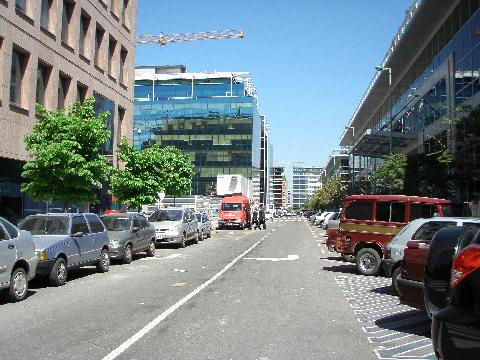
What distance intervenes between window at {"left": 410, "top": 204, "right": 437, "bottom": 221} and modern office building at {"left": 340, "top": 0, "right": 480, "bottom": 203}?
14.4 feet

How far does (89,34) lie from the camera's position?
3125cm

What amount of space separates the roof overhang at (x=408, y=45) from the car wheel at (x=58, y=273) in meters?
31.3

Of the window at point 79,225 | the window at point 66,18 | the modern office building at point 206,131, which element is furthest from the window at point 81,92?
the modern office building at point 206,131

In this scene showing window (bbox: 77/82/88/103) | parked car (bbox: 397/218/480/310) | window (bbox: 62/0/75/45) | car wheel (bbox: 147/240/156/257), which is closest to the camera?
parked car (bbox: 397/218/480/310)

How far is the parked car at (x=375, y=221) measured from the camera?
593 inches

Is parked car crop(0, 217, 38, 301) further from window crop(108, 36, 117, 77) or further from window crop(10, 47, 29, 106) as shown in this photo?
window crop(108, 36, 117, 77)

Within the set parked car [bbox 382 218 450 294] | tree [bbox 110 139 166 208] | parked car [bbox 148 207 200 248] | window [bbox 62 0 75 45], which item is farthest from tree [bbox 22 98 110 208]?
parked car [bbox 382 218 450 294]

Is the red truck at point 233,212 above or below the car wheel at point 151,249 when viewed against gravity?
above

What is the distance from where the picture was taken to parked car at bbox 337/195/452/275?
15.1 metres

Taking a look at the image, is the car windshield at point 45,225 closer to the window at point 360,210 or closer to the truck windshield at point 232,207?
the window at point 360,210

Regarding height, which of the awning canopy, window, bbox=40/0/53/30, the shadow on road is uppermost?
window, bbox=40/0/53/30

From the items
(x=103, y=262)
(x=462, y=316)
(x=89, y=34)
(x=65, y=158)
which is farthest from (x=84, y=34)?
(x=462, y=316)

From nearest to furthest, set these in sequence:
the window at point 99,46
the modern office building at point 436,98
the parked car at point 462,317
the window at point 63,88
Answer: the parked car at point 462,317 < the modern office building at point 436,98 < the window at point 63,88 < the window at point 99,46

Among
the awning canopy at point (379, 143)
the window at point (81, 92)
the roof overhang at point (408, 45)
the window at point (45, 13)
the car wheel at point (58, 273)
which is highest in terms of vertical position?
the roof overhang at point (408, 45)
